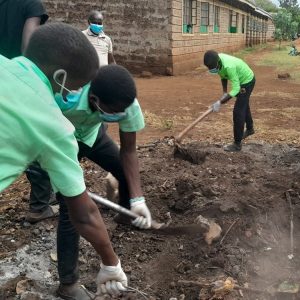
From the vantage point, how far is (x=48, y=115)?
1506mm

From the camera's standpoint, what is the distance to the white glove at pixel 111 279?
2041mm

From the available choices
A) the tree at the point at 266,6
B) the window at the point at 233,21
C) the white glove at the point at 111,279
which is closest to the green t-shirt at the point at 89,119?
the white glove at the point at 111,279

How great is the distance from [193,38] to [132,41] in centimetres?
318

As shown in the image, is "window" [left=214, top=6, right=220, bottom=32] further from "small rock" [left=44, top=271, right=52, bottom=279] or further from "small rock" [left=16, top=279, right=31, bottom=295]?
"small rock" [left=16, top=279, right=31, bottom=295]

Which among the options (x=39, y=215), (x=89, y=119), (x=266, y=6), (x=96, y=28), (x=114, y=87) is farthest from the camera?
(x=266, y=6)

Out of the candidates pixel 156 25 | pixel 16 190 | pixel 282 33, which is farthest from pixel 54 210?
pixel 282 33

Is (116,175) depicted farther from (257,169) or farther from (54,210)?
(257,169)

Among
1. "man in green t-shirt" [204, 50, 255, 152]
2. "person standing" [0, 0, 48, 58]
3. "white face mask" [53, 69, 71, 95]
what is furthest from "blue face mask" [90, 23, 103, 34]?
"white face mask" [53, 69, 71, 95]

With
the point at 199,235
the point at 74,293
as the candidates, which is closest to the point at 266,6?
the point at 199,235

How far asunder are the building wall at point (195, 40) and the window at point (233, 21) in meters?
0.29

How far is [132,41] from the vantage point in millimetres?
13219

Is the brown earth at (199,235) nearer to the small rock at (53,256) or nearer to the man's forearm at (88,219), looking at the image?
the small rock at (53,256)

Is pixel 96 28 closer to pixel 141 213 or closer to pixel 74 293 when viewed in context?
pixel 141 213

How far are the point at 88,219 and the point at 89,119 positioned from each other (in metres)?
0.81
